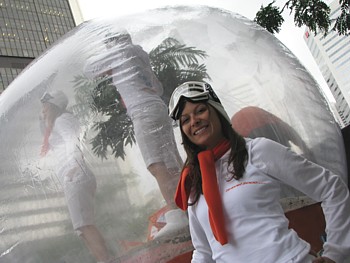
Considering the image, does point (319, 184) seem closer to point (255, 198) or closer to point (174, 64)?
point (255, 198)

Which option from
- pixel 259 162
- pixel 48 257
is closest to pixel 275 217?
pixel 259 162

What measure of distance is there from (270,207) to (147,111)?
1111mm

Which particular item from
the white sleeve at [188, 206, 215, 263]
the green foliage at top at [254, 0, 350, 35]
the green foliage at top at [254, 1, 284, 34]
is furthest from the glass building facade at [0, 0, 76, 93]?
the white sleeve at [188, 206, 215, 263]

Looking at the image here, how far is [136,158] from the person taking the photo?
2.31 meters

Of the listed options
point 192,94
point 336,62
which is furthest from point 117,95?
point 336,62

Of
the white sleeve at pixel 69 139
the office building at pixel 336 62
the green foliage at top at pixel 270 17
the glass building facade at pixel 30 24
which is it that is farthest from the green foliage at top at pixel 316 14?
the office building at pixel 336 62

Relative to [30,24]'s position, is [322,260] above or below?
below

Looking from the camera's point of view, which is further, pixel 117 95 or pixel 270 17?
pixel 270 17

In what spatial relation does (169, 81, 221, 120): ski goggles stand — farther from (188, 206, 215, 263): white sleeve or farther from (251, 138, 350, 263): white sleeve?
(188, 206, 215, 263): white sleeve

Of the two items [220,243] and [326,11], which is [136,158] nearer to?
[220,243]

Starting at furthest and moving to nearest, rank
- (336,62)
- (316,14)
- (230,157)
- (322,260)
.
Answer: (336,62)
(316,14)
(230,157)
(322,260)

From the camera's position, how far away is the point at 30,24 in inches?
2655

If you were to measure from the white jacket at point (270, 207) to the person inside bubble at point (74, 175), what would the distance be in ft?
2.84

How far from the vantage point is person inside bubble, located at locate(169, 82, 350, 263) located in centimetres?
146
